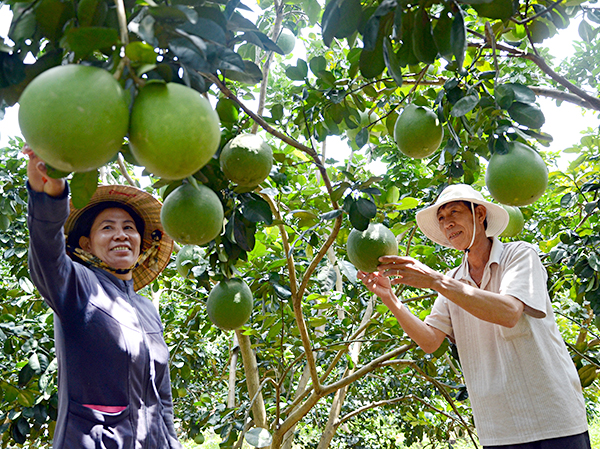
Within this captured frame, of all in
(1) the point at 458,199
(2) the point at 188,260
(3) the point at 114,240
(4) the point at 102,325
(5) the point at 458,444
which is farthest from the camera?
(5) the point at 458,444

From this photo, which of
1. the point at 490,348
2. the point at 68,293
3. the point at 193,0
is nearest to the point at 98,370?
the point at 68,293

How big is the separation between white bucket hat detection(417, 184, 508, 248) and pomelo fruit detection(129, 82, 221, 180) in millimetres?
1605

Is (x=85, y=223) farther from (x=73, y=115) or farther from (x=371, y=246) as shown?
(x=73, y=115)

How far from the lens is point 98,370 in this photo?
1737 millimetres

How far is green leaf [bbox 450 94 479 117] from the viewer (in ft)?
4.21

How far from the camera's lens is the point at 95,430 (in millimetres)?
1645

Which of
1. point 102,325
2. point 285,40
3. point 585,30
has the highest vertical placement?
point 285,40

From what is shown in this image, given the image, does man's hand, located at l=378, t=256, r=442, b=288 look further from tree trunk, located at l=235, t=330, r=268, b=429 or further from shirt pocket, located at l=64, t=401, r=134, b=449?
tree trunk, located at l=235, t=330, r=268, b=429

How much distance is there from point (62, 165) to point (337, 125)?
4.85 feet

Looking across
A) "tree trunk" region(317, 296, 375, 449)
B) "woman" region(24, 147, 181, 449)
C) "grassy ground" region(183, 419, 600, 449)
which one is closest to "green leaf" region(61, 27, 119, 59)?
"woman" region(24, 147, 181, 449)

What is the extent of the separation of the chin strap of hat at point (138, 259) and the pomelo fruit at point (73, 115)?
4.65ft

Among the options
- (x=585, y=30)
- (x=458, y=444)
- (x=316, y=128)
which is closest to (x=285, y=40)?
(x=316, y=128)

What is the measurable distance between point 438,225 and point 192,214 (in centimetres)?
158

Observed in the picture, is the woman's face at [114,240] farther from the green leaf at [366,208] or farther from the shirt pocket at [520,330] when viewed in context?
the shirt pocket at [520,330]
